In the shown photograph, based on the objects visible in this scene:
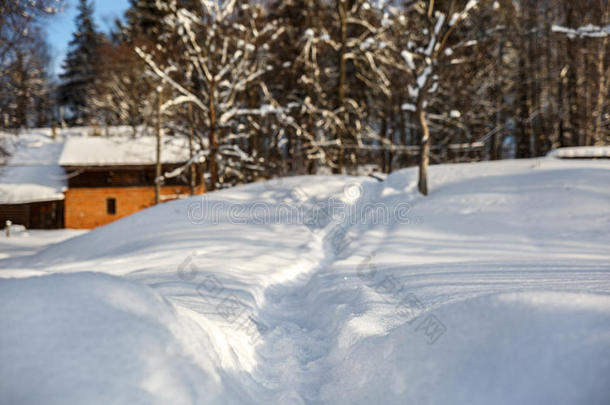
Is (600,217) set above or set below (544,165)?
below

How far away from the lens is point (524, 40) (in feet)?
72.0

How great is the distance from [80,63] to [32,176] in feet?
73.3

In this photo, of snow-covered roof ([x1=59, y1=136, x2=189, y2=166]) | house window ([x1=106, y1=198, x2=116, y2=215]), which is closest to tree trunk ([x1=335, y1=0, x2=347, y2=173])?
snow-covered roof ([x1=59, y1=136, x2=189, y2=166])

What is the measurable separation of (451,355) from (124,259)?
649cm

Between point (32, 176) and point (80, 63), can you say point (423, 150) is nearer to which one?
point (32, 176)

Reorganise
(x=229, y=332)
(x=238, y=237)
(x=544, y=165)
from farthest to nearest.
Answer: (x=544, y=165), (x=238, y=237), (x=229, y=332)

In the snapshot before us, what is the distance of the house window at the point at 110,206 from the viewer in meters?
26.1

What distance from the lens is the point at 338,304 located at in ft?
15.2

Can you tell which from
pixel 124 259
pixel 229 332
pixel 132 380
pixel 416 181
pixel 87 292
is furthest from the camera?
pixel 416 181

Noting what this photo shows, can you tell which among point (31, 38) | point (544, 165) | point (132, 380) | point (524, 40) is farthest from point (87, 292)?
point (524, 40)

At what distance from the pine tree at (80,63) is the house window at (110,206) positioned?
2082cm

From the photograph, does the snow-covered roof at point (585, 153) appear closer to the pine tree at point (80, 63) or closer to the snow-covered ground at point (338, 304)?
the snow-covered ground at point (338, 304)

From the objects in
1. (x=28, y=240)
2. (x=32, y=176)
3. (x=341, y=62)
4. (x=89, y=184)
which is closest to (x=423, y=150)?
(x=341, y=62)

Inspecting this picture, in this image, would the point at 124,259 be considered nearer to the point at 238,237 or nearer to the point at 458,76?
the point at 238,237
